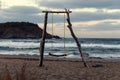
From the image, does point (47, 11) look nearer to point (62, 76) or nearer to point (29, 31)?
point (62, 76)

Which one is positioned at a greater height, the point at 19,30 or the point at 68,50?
the point at 19,30

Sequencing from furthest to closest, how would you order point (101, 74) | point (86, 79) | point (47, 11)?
point (47, 11) → point (101, 74) → point (86, 79)

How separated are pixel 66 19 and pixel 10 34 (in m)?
122

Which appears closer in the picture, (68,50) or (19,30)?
(68,50)

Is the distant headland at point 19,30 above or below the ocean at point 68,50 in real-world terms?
above

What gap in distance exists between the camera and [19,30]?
452 ft

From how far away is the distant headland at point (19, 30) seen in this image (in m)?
131

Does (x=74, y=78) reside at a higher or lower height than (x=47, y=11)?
lower

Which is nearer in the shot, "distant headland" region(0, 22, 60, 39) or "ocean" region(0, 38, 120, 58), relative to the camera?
"ocean" region(0, 38, 120, 58)

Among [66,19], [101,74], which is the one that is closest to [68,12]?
[66,19]

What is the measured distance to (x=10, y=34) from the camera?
138500 mm

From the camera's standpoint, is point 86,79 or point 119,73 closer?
point 86,79

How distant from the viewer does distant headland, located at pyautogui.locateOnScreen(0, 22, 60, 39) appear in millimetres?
130875

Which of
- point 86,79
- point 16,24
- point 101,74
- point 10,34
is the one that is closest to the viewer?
point 86,79
